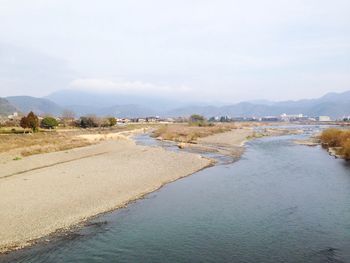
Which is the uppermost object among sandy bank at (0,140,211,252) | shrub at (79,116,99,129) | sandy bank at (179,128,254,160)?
shrub at (79,116,99,129)

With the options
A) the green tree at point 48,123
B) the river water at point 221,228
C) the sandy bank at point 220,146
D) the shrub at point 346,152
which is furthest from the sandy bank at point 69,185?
the green tree at point 48,123

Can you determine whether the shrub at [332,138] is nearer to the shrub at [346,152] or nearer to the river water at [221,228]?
the shrub at [346,152]

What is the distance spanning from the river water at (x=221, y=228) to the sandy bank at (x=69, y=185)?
1.14 metres

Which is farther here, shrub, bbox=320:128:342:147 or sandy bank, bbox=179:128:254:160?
shrub, bbox=320:128:342:147

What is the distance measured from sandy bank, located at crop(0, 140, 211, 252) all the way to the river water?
3.74 ft

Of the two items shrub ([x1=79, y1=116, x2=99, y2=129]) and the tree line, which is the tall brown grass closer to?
the tree line

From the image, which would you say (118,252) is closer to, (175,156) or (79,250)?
(79,250)

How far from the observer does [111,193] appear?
2178cm

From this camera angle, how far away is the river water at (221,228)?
42.9 ft

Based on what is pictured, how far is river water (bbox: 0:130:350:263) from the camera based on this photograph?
1309 cm

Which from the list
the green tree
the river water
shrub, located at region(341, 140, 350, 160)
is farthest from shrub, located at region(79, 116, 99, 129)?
the river water

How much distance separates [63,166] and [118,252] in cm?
1879

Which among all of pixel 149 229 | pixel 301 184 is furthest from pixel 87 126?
pixel 149 229

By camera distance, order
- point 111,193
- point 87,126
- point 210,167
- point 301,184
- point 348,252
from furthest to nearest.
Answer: point 87,126, point 210,167, point 301,184, point 111,193, point 348,252
